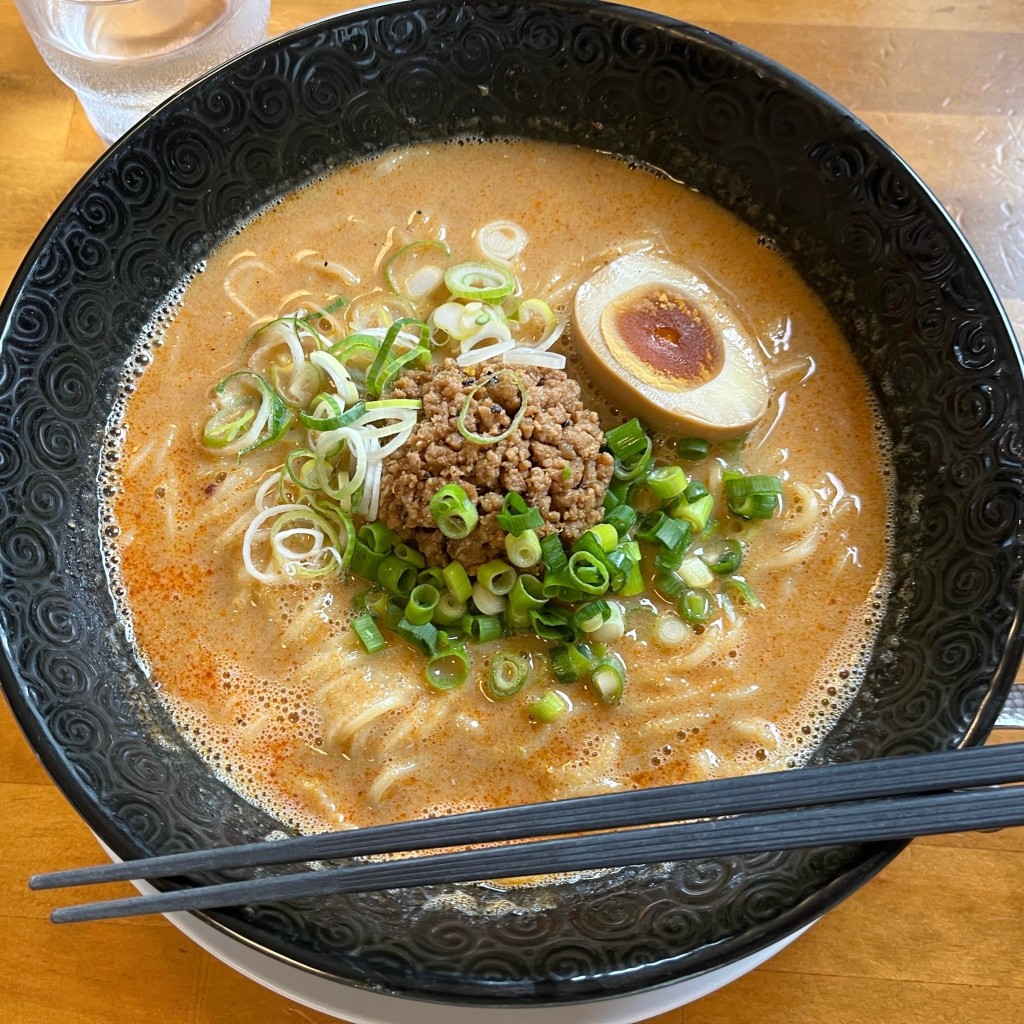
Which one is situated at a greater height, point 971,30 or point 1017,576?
point 971,30

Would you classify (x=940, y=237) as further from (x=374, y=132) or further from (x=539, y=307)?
(x=374, y=132)

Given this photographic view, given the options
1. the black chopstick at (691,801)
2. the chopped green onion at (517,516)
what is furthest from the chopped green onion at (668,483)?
the black chopstick at (691,801)

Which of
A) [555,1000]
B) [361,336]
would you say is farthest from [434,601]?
[555,1000]

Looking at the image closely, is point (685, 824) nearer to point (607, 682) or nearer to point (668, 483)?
point (607, 682)

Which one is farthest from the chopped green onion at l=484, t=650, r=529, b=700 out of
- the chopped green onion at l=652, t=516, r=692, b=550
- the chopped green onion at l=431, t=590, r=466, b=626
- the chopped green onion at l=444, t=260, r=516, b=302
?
the chopped green onion at l=444, t=260, r=516, b=302

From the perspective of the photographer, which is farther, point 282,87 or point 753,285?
point 753,285

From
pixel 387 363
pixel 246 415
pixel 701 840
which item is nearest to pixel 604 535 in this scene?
pixel 387 363
